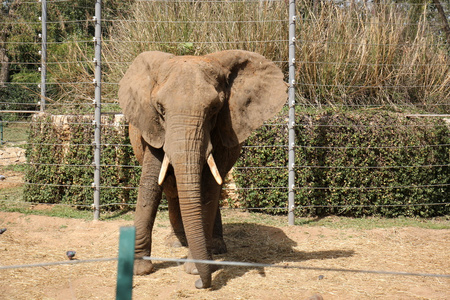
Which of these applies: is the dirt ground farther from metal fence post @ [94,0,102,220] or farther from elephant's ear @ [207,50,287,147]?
elephant's ear @ [207,50,287,147]

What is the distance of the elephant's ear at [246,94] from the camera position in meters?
5.14

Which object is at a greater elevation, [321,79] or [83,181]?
[321,79]

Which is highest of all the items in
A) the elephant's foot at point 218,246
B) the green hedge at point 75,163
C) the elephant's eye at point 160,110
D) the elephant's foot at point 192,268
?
the elephant's eye at point 160,110

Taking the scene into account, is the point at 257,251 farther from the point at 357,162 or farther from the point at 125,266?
the point at 125,266

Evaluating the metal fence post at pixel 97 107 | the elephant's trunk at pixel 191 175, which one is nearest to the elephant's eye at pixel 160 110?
the elephant's trunk at pixel 191 175

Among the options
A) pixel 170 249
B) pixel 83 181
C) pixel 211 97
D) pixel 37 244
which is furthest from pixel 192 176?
pixel 83 181

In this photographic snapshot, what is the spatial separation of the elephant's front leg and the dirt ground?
26 centimetres

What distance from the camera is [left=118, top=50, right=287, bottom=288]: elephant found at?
4438 mm

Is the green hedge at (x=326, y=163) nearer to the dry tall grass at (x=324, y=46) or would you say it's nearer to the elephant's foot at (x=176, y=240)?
the dry tall grass at (x=324, y=46)

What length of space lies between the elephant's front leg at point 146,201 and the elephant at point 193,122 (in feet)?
0.03

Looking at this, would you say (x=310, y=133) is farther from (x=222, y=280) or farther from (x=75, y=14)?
(x=75, y=14)

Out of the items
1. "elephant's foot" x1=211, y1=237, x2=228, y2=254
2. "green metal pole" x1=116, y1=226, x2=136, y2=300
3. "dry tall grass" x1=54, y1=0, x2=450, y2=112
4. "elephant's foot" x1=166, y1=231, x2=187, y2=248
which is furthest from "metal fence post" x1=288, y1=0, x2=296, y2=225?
"green metal pole" x1=116, y1=226, x2=136, y2=300

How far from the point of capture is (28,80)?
20.0 m

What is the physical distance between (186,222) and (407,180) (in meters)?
5.15
